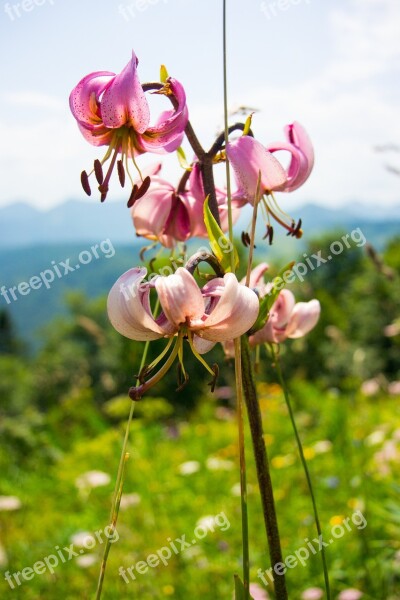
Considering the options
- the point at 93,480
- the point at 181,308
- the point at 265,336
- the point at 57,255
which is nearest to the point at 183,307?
the point at 181,308

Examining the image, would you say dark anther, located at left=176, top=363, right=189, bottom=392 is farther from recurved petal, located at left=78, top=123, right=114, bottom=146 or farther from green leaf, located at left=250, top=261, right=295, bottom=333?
recurved petal, located at left=78, top=123, right=114, bottom=146

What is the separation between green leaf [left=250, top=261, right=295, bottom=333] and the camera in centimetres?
A: 70

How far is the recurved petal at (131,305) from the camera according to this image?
0.60 m

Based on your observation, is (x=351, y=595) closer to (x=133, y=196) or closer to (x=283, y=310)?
(x=283, y=310)

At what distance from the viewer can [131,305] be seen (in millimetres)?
598

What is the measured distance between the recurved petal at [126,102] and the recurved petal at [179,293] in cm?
19

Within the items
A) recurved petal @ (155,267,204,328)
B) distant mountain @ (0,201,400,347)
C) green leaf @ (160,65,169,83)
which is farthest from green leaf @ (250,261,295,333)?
distant mountain @ (0,201,400,347)

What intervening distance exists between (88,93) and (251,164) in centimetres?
18

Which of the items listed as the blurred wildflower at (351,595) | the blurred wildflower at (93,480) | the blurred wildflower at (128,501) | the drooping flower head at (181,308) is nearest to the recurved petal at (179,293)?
the drooping flower head at (181,308)

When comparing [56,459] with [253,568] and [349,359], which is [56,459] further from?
[349,359]

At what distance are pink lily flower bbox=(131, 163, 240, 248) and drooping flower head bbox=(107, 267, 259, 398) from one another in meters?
0.20

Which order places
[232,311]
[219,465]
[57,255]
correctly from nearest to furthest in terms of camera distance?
[232,311] → [219,465] → [57,255]

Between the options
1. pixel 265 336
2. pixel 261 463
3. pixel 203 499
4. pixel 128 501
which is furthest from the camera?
pixel 203 499

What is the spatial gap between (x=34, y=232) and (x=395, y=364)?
613ft
